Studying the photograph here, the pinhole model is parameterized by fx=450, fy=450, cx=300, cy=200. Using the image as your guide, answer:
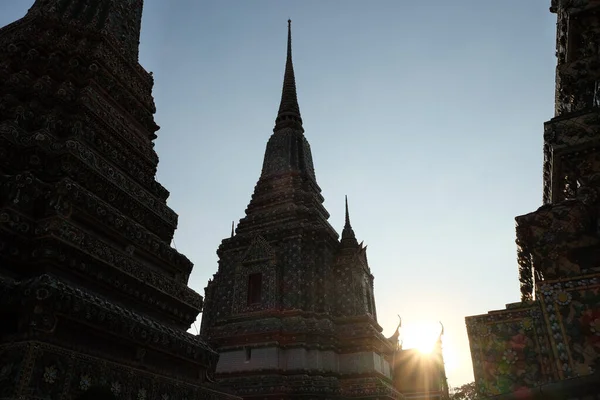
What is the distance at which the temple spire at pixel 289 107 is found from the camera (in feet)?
87.9

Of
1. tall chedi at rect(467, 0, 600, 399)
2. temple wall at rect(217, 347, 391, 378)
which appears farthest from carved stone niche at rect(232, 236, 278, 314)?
tall chedi at rect(467, 0, 600, 399)

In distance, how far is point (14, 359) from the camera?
176 inches

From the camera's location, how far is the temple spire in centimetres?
2680

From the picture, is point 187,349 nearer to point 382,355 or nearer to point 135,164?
point 135,164

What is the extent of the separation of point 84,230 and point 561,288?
228 inches

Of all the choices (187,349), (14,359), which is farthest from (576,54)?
(14,359)

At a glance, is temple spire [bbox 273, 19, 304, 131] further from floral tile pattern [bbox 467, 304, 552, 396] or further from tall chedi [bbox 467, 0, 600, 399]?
floral tile pattern [bbox 467, 304, 552, 396]

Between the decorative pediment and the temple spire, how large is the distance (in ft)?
28.2

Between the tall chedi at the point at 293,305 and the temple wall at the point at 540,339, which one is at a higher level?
the tall chedi at the point at 293,305

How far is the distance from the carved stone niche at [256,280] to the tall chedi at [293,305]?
5cm

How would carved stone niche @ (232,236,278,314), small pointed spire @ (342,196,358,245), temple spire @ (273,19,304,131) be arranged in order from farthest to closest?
temple spire @ (273,19,304,131) → small pointed spire @ (342,196,358,245) → carved stone niche @ (232,236,278,314)

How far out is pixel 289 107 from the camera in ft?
90.5

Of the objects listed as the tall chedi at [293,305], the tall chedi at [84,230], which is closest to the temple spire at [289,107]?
the tall chedi at [293,305]

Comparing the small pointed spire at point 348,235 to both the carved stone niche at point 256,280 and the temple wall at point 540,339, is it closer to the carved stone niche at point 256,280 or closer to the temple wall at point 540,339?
the carved stone niche at point 256,280
